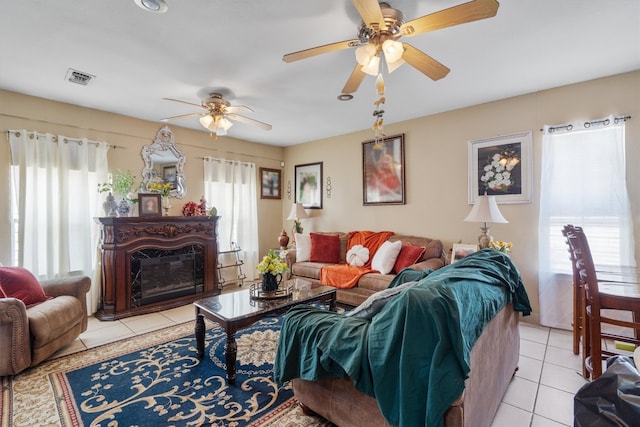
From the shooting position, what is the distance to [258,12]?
1959 mm

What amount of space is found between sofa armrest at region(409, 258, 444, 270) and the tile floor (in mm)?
1054

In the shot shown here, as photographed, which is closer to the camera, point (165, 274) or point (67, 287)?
point (67, 287)

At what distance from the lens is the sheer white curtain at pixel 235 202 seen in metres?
4.90

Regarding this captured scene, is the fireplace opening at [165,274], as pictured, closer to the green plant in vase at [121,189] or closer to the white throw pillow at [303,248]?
the green plant in vase at [121,189]

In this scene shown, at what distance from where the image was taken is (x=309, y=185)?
5.54 meters

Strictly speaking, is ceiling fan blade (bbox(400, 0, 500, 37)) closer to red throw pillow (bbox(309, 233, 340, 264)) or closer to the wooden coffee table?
the wooden coffee table

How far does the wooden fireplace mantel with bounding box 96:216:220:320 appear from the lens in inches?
138

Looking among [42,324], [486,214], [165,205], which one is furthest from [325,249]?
[42,324]

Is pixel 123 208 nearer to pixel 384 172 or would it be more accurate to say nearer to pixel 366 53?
pixel 366 53

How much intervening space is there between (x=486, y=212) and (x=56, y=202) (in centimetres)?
483

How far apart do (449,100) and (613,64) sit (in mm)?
1406

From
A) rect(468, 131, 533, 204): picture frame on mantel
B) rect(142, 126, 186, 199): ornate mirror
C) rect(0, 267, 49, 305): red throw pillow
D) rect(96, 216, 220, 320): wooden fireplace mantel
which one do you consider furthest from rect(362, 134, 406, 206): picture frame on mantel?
rect(0, 267, 49, 305): red throw pillow

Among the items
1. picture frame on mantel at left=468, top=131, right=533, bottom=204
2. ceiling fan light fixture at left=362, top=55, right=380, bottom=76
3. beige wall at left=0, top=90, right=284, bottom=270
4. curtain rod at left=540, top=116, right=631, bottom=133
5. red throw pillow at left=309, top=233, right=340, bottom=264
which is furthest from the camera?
red throw pillow at left=309, top=233, right=340, bottom=264

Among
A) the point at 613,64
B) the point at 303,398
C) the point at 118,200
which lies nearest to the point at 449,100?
the point at 613,64
